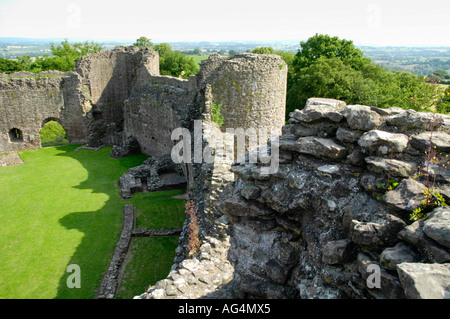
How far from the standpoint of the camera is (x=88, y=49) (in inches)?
2169

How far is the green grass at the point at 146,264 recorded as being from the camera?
31.3 ft

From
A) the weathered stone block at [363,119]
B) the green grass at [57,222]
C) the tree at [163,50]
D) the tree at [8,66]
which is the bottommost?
the green grass at [57,222]

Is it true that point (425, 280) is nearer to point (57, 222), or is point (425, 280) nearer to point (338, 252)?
point (338, 252)

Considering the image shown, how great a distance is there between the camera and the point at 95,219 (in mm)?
13555

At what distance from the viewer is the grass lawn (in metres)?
10.1

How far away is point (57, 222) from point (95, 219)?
4.62 feet

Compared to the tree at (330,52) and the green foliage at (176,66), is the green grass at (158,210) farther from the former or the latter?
the green foliage at (176,66)

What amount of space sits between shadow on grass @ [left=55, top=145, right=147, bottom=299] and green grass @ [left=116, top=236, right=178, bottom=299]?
769 mm

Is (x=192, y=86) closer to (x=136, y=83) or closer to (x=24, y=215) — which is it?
(x=136, y=83)

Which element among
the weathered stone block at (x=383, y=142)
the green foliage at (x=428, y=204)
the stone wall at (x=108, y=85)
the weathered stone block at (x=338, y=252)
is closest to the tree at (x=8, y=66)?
the stone wall at (x=108, y=85)

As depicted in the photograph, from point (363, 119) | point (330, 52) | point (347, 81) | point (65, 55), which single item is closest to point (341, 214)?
point (363, 119)

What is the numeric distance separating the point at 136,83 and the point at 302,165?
20.7 m

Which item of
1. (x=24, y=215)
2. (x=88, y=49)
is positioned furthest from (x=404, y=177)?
(x=88, y=49)

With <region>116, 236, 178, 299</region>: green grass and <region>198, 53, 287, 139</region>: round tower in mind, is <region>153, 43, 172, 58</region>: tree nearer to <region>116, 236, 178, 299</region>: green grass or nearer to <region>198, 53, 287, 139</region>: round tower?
<region>198, 53, 287, 139</region>: round tower
